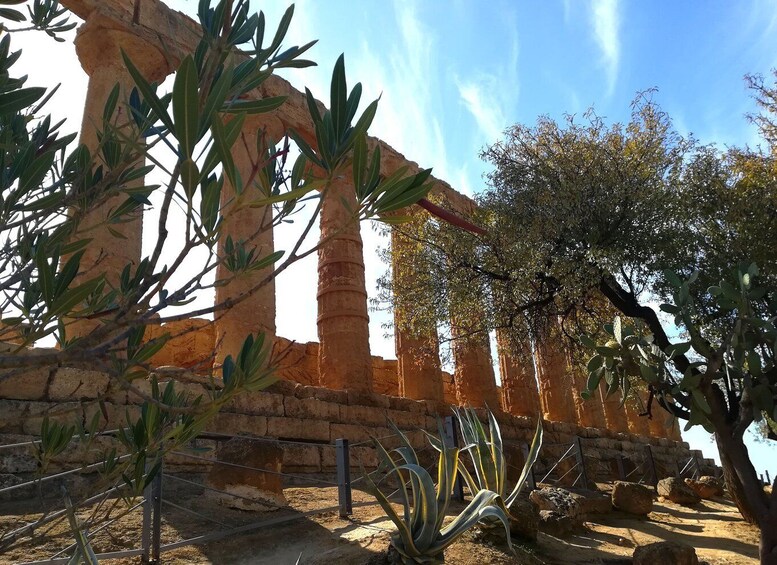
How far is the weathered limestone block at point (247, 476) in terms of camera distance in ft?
19.0

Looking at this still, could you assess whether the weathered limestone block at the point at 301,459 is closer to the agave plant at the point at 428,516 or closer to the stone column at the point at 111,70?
the stone column at the point at 111,70

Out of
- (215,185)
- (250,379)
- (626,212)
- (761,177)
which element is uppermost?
(761,177)

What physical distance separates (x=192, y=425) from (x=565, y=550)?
475 cm

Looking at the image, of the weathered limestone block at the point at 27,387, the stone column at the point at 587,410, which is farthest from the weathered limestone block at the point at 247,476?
the stone column at the point at 587,410

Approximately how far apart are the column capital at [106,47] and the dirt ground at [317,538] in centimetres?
717

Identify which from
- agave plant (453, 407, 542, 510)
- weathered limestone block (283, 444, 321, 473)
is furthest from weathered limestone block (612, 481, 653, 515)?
weathered limestone block (283, 444, 321, 473)

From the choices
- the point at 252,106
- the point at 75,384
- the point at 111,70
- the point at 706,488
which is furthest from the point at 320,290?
the point at 252,106

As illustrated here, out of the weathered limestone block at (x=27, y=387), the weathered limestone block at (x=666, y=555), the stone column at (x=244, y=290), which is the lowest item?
the weathered limestone block at (x=666, y=555)

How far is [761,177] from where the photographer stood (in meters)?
8.91

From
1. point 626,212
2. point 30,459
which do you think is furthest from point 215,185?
point 626,212

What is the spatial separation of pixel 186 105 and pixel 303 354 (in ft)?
32.0

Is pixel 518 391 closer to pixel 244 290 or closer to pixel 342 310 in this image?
pixel 342 310

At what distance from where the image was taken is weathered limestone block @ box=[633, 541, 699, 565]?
4938 millimetres

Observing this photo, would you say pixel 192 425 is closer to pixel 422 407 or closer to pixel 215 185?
pixel 215 185
